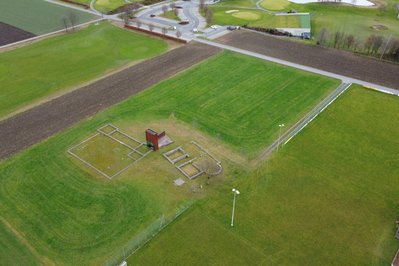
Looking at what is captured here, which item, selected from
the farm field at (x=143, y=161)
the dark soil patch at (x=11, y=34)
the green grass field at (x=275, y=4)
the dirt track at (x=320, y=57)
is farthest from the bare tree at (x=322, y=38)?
the dark soil patch at (x=11, y=34)

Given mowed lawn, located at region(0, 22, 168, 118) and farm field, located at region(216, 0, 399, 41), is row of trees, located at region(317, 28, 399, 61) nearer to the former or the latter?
farm field, located at region(216, 0, 399, 41)

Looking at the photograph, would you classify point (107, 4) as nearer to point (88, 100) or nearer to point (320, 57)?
point (88, 100)

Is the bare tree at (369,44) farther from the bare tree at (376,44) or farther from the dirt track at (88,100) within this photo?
the dirt track at (88,100)

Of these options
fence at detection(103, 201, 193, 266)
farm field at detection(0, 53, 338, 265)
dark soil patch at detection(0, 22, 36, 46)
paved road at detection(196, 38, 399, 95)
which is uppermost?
dark soil patch at detection(0, 22, 36, 46)

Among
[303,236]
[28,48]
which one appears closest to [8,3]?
[28,48]

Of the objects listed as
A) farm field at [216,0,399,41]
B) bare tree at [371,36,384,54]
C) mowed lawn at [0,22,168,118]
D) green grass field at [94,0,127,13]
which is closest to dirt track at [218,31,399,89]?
bare tree at [371,36,384,54]

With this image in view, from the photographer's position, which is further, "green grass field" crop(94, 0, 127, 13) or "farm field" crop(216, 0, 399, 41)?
"green grass field" crop(94, 0, 127, 13)
